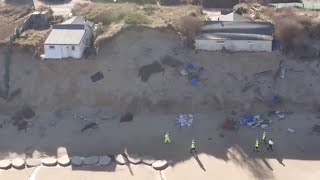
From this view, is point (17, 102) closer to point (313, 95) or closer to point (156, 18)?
point (156, 18)

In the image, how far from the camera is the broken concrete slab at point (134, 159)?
3231 centimetres

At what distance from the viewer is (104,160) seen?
106 ft

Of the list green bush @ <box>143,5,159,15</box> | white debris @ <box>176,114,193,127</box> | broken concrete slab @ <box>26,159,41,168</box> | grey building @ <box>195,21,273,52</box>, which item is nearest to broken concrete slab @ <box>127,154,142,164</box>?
white debris @ <box>176,114,193,127</box>

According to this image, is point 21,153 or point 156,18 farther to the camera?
point 156,18

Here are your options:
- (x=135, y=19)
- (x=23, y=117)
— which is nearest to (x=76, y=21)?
(x=135, y=19)

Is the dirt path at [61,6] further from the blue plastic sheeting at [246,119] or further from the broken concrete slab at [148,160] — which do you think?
the blue plastic sheeting at [246,119]

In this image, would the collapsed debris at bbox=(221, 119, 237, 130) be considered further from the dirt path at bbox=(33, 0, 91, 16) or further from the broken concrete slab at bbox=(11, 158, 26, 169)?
the dirt path at bbox=(33, 0, 91, 16)

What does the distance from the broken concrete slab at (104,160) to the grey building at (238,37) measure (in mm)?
11180

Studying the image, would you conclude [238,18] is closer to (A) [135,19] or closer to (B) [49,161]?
(A) [135,19]

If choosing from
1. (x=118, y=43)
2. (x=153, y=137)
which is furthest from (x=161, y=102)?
(x=118, y=43)

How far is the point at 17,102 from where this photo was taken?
37875 mm

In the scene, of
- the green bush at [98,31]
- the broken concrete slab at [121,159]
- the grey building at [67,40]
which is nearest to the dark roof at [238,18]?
the green bush at [98,31]

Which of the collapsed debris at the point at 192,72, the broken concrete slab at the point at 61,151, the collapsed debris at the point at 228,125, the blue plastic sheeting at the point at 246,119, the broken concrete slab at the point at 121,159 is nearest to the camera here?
the broken concrete slab at the point at 121,159

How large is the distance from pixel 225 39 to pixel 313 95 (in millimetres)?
7253
